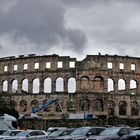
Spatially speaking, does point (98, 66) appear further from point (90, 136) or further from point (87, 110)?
point (90, 136)

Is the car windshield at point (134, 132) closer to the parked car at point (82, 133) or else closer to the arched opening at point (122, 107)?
the parked car at point (82, 133)

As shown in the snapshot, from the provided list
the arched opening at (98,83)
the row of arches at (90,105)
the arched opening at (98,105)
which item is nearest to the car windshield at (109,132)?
the row of arches at (90,105)

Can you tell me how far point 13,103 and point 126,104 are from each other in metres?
20.2

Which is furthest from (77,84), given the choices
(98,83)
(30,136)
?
(30,136)

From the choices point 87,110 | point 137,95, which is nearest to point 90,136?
point 87,110

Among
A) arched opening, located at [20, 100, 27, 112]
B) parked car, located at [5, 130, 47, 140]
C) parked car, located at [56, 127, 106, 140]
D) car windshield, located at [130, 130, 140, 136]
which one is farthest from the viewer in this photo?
arched opening, located at [20, 100, 27, 112]

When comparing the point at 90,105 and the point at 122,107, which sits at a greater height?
the point at 90,105

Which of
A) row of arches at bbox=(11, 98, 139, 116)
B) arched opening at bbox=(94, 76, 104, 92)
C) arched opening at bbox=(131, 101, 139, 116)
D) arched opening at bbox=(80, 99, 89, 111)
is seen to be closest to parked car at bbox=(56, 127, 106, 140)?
row of arches at bbox=(11, 98, 139, 116)

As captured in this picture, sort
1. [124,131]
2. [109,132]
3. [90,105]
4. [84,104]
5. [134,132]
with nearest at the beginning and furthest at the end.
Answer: [134,132] → [109,132] → [124,131] → [84,104] → [90,105]

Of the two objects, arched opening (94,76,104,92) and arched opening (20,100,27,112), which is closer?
arched opening (94,76,104,92)

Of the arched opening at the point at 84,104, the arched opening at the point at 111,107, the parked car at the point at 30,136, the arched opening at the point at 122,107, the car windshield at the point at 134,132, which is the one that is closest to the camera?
the car windshield at the point at 134,132

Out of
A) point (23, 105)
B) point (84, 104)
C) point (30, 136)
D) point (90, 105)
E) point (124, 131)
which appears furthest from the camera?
point (23, 105)

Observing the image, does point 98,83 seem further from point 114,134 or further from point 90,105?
point 114,134

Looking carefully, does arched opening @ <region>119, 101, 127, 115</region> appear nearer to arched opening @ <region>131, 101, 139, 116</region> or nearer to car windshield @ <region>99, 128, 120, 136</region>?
arched opening @ <region>131, 101, 139, 116</region>
